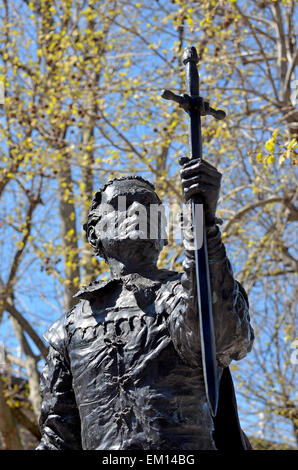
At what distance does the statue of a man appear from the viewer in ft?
11.7

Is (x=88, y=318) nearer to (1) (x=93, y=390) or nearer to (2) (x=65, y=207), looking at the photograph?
(1) (x=93, y=390)

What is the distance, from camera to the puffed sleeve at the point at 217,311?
350cm

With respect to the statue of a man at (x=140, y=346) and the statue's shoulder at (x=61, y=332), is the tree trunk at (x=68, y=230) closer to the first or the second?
the statue's shoulder at (x=61, y=332)

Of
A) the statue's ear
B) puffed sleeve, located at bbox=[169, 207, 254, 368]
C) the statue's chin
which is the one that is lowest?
puffed sleeve, located at bbox=[169, 207, 254, 368]

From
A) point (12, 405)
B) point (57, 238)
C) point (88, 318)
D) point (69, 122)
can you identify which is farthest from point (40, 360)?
point (88, 318)

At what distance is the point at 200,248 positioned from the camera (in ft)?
11.2

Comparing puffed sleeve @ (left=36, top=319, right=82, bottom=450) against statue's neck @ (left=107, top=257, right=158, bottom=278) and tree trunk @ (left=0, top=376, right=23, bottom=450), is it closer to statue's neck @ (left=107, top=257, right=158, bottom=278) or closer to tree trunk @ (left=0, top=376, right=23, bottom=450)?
statue's neck @ (left=107, top=257, right=158, bottom=278)

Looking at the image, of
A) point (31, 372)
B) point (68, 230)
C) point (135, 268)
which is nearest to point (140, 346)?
point (135, 268)

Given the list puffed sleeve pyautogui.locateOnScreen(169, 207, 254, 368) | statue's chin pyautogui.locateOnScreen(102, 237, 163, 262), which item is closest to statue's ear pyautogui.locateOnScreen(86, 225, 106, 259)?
statue's chin pyautogui.locateOnScreen(102, 237, 163, 262)

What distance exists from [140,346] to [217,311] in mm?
566

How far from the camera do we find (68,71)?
40.1ft

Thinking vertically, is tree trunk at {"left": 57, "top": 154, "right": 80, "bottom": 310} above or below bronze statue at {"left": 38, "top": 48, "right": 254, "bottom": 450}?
above

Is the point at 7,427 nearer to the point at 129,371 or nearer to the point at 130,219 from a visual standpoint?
the point at 130,219

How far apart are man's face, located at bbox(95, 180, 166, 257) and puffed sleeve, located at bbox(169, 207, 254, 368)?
58cm
